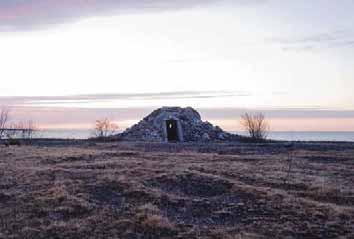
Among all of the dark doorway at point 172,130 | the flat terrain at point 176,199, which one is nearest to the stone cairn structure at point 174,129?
the dark doorway at point 172,130

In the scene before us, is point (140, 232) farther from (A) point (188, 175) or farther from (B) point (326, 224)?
(A) point (188, 175)

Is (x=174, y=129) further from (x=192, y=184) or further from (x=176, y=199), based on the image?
(x=176, y=199)

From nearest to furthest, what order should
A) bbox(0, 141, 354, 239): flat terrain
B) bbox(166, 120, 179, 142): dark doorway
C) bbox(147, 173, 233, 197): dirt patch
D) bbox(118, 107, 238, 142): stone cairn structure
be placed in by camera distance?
1. bbox(0, 141, 354, 239): flat terrain
2. bbox(147, 173, 233, 197): dirt patch
3. bbox(118, 107, 238, 142): stone cairn structure
4. bbox(166, 120, 179, 142): dark doorway

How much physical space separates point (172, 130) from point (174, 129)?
182mm

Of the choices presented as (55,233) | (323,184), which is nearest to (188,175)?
(323,184)

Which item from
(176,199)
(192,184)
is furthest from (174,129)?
(176,199)

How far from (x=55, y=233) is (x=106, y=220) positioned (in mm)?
1299

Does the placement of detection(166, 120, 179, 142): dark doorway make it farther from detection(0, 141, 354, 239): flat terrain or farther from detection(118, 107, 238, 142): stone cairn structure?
detection(0, 141, 354, 239): flat terrain

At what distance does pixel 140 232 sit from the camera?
1228cm

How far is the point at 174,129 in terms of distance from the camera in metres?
45.6

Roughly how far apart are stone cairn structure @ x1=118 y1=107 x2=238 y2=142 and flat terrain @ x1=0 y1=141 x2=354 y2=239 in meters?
20.3

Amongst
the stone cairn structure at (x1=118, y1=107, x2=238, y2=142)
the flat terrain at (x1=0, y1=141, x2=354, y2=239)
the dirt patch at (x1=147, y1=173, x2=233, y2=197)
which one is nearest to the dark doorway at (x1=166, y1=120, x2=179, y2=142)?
the stone cairn structure at (x1=118, y1=107, x2=238, y2=142)

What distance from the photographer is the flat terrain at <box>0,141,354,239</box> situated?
40.6 feet

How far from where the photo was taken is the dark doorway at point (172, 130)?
148 feet
